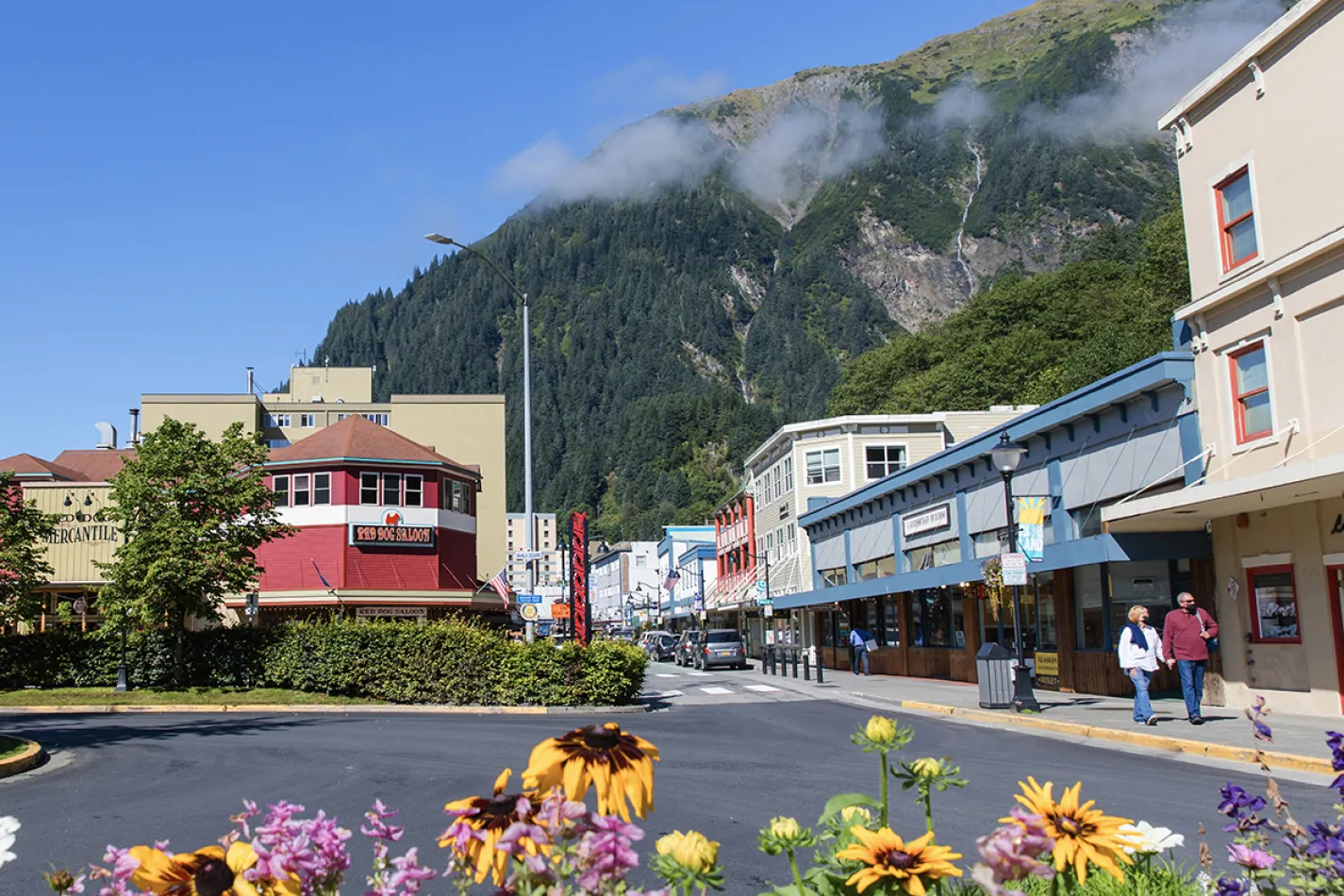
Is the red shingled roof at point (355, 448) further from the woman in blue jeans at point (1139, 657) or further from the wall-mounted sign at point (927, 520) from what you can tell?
the woman in blue jeans at point (1139, 657)

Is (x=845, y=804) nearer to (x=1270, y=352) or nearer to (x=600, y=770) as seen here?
(x=600, y=770)

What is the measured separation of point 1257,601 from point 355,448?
3338 centimetres

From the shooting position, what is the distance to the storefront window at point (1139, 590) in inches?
928

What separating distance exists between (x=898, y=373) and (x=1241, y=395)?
207ft

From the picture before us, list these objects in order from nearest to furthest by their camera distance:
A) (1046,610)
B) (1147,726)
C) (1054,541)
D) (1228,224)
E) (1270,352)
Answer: (1147,726) → (1270,352) → (1228,224) → (1054,541) → (1046,610)

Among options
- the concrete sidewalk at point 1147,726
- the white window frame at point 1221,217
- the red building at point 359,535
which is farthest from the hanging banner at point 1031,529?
the red building at point 359,535

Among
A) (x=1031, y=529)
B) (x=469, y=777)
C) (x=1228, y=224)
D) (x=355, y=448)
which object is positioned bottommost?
(x=469, y=777)

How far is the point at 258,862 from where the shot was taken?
2.08m

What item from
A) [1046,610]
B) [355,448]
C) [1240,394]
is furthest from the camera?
[355,448]

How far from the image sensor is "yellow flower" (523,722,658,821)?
2.12m

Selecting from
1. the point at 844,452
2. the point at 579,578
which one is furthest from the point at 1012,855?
the point at 844,452

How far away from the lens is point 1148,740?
16344 millimetres

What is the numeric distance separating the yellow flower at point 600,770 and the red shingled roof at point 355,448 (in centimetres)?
4311

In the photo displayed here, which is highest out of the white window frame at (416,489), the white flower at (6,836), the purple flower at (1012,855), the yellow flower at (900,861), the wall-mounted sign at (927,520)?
the white window frame at (416,489)
